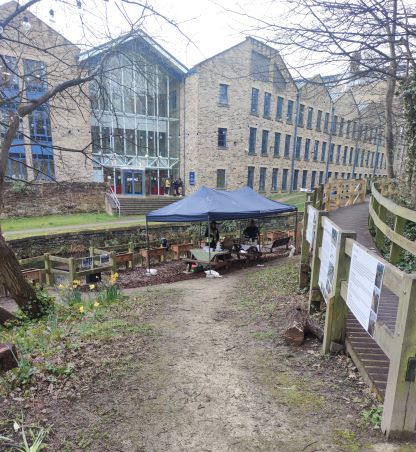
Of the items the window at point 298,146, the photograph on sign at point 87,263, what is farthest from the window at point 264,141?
the photograph on sign at point 87,263

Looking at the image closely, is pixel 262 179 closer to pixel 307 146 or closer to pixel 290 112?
pixel 290 112

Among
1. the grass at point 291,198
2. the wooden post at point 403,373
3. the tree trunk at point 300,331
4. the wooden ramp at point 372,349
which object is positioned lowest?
the grass at point 291,198

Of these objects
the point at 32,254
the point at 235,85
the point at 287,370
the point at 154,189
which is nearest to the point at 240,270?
the point at 287,370

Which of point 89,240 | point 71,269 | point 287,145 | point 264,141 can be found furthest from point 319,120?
point 71,269

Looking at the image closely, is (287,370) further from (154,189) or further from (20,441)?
(154,189)

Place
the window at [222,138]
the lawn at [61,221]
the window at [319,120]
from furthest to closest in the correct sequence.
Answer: the window at [319,120] → the window at [222,138] → the lawn at [61,221]

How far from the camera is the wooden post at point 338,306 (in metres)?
3.08

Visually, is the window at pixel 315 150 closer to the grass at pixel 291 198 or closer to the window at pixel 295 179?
the window at pixel 295 179

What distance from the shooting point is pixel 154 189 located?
2836 centimetres

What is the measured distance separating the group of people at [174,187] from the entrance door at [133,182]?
224 centimetres

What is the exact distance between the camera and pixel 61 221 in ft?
63.2

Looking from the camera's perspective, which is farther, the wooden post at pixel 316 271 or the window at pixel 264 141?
the window at pixel 264 141

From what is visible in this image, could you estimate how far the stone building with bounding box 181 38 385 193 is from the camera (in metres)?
26.0

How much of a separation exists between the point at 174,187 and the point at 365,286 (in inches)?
1001
